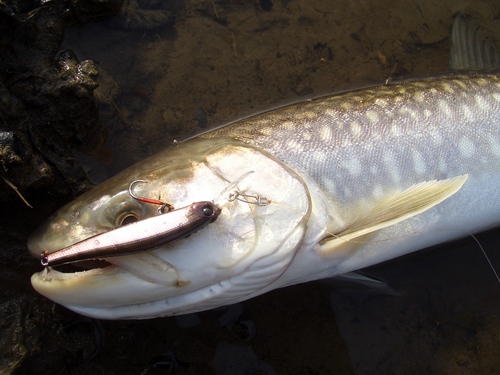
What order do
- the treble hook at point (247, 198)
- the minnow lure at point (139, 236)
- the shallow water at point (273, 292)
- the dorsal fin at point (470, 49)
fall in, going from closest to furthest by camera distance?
the minnow lure at point (139, 236), the treble hook at point (247, 198), the shallow water at point (273, 292), the dorsal fin at point (470, 49)

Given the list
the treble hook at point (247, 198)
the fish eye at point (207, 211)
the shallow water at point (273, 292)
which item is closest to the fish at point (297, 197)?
Answer: the treble hook at point (247, 198)

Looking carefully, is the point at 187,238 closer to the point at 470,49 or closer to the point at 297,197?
the point at 297,197

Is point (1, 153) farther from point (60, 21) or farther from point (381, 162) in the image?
point (381, 162)

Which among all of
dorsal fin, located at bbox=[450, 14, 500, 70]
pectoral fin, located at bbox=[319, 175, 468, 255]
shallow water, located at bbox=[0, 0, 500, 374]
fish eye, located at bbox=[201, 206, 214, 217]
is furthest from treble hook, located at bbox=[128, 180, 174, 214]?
dorsal fin, located at bbox=[450, 14, 500, 70]

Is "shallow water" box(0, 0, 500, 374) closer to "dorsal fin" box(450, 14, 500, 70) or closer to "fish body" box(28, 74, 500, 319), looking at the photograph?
"dorsal fin" box(450, 14, 500, 70)

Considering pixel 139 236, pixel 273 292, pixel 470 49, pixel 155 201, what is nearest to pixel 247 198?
pixel 155 201

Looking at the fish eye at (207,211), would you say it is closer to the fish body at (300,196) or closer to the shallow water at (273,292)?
the fish body at (300,196)

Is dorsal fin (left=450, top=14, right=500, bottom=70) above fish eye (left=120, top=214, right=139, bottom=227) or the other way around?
the other way around
